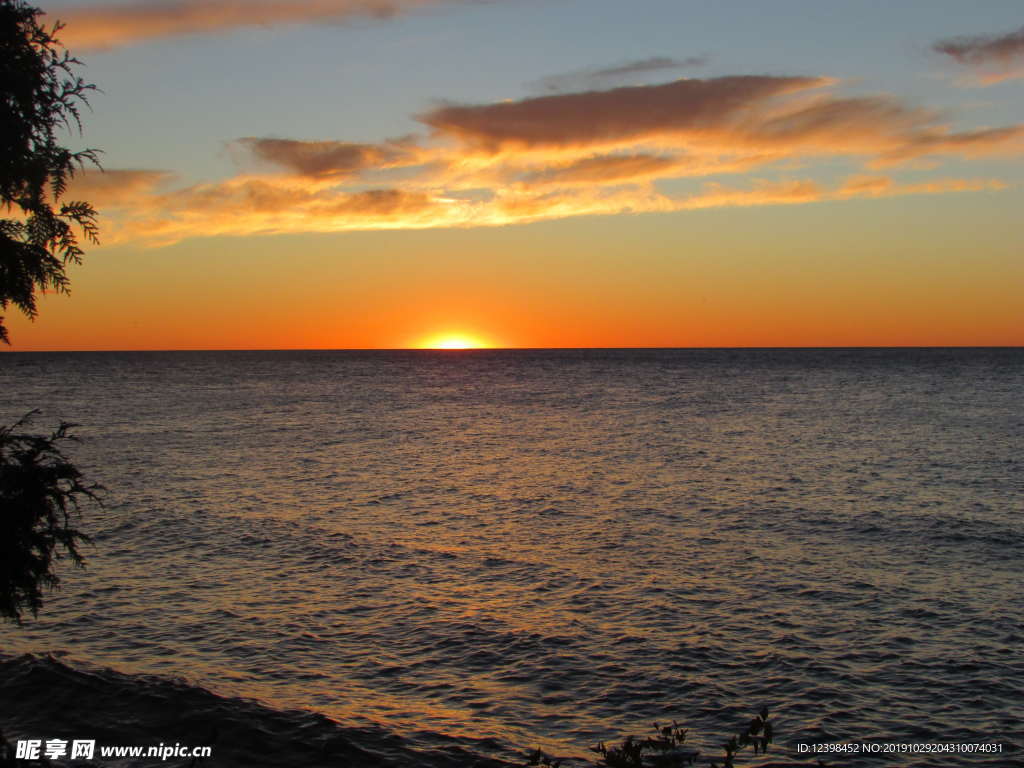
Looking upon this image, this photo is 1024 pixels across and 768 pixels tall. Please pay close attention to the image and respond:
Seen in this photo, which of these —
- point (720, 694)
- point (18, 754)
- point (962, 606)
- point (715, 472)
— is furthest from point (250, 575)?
point (715, 472)

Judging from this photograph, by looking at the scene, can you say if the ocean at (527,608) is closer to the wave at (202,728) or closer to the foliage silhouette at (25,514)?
the wave at (202,728)

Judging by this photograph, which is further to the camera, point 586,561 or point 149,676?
point 586,561

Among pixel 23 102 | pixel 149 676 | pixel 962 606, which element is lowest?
pixel 149 676

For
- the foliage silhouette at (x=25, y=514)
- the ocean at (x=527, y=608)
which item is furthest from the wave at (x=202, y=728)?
the foliage silhouette at (x=25, y=514)

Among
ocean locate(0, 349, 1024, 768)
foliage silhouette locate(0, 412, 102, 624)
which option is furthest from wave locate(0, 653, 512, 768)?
foliage silhouette locate(0, 412, 102, 624)

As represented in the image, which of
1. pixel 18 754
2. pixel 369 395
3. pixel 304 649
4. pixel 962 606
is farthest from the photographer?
pixel 369 395

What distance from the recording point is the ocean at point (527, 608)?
57.9 ft

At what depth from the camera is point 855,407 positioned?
10644cm

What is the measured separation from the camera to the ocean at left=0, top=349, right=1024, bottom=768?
1764 centimetres

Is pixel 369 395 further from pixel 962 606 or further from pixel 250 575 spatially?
pixel 962 606

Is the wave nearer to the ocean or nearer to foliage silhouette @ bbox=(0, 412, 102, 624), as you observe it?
the ocean

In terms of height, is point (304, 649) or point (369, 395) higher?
point (369, 395)

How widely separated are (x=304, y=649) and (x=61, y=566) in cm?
1330

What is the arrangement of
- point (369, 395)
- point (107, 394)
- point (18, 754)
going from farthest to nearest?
point (369, 395)
point (107, 394)
point (18, 754)
